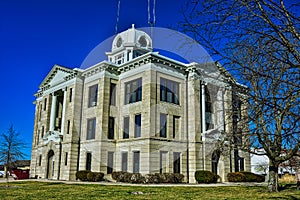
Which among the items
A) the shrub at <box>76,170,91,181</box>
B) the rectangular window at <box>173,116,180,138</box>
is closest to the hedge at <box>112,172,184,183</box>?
the shrub at <box>76,170,91,181</box>

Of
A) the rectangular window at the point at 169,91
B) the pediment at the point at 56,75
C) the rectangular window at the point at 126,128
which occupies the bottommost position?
the rectangular window at the point at 126,128

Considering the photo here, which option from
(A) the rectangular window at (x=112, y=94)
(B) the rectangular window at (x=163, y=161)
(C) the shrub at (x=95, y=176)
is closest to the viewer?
(B) the rectangular window at (x=163, y=161)

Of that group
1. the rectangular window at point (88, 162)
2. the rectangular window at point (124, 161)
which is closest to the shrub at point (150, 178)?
the rectangular window at point (124, 161)

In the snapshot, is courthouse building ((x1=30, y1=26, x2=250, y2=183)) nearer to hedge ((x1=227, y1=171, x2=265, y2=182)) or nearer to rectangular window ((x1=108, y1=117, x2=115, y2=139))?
rectangular window ((x1=108, y1=117, x2=115, y2=139))

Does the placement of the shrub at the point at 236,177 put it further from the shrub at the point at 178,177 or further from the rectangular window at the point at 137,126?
the rectangular window at the point at 137,126

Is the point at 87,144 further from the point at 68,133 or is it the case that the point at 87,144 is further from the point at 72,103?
the point at 72,103

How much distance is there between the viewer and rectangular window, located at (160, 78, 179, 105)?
25622mm

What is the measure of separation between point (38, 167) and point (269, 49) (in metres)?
33.1

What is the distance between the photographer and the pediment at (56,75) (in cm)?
3193

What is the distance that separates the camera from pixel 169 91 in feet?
85.5

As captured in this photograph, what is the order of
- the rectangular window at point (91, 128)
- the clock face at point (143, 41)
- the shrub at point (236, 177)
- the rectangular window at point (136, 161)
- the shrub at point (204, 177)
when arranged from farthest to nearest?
the clock face at point (143, 41) → the rectangular window at point (91, 128) → the shrub at point (236, 177) → the rectangular window at point (136, 161) → the shrub at point (204, 177)

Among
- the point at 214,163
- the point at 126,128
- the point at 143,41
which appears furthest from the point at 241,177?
the point at 143,41

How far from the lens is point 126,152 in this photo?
2530 centimetres

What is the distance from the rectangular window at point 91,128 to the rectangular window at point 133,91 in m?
3.93
